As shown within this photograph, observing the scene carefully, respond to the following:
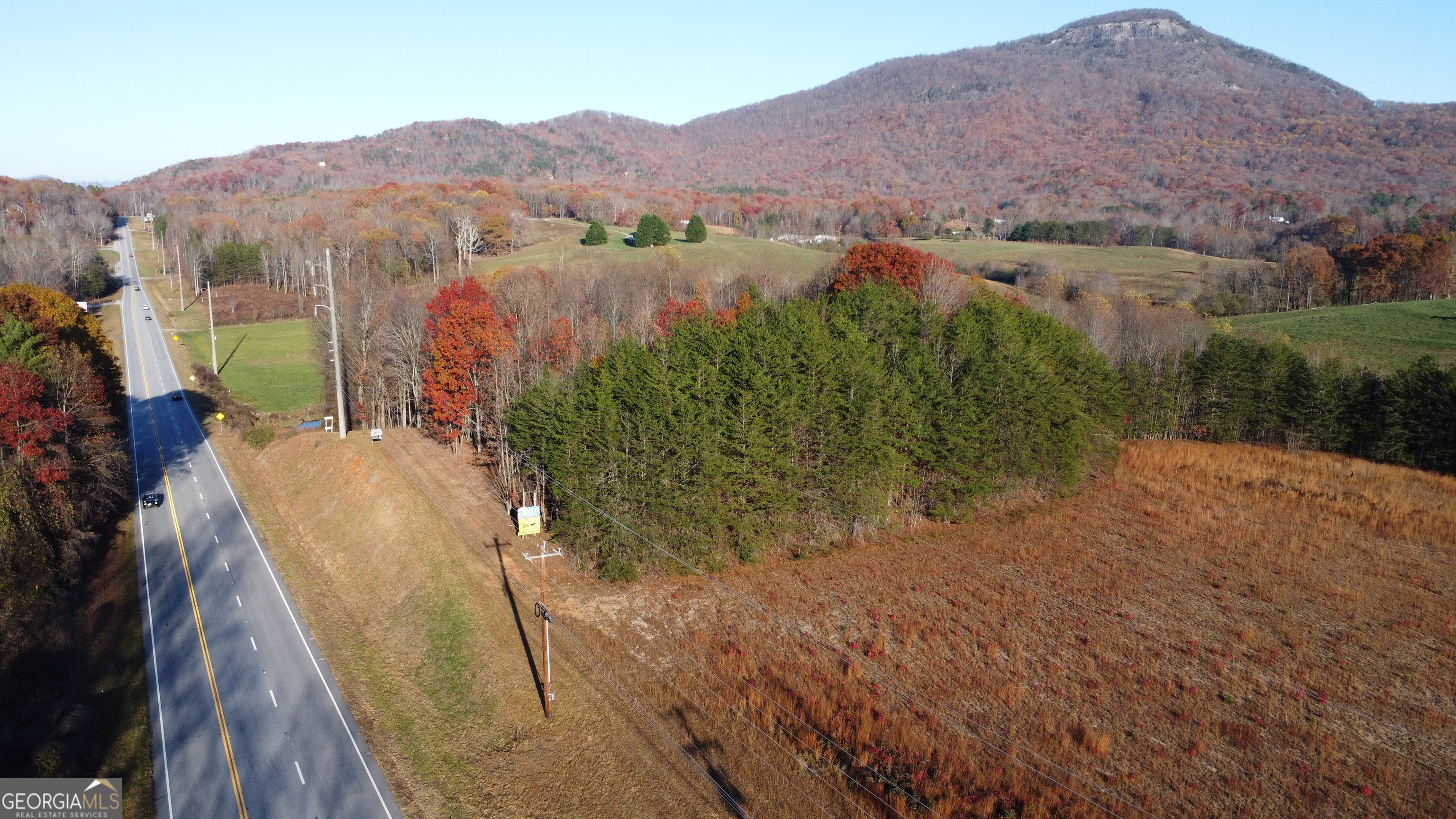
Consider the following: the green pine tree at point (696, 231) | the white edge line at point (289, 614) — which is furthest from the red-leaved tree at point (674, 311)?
the green pine tree at point (696, 231)

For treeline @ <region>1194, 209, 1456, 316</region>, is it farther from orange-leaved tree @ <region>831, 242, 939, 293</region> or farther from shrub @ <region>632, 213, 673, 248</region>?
shrub @ <region>632, 213, 673, 248</region>

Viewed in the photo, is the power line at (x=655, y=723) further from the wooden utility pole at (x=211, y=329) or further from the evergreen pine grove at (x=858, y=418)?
the wooden utility pole at (x=211, y=329)

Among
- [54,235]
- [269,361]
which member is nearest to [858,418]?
[269,361]

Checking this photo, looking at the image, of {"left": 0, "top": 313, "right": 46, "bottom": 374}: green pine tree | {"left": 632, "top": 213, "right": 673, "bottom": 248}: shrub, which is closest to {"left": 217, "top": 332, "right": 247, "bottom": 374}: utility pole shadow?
{"left": 0, "top": 313, "right": 46, "bottom": 374}: green pine tree

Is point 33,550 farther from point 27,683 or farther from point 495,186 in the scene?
point 495,186

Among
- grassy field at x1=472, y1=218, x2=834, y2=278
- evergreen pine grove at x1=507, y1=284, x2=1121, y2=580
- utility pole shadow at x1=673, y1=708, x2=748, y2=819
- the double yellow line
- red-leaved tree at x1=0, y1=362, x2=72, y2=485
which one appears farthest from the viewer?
grassy field at x1=472, y1=218, x2=834, y2=278

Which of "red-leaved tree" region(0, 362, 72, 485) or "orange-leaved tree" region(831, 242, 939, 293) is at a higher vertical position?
"orange-leaved tree" region(831, 242, 939, 293)

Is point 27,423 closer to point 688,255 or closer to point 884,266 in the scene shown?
point 884,266
